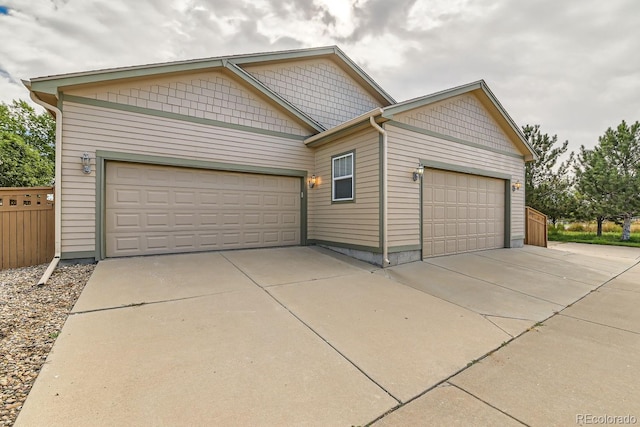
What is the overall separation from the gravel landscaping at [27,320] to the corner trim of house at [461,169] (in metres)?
7.09

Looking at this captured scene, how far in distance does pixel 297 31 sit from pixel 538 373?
454 inches

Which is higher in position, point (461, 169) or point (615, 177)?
point (615, 177)

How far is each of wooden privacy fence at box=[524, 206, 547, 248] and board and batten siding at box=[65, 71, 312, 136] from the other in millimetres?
8884

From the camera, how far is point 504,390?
6.99ft

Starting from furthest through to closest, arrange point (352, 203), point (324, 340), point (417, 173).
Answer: point (352, 203) < point (417, 173) < point (324, 340)

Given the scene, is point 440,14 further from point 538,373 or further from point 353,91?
point 538,373

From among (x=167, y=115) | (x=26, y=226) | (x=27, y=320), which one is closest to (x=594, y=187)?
(x=167, y=115)

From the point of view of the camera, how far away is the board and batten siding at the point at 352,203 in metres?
6.23

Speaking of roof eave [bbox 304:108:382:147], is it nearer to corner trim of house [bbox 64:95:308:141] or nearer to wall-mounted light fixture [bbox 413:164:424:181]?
corner trim of house [bbox 64:95:308:141]

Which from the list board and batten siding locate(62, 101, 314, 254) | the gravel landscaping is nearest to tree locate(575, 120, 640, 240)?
board and batten siding locate(62, 101, 314, 254)

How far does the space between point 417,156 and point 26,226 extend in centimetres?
854

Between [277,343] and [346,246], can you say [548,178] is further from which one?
[277,343]

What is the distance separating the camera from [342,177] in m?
7.14

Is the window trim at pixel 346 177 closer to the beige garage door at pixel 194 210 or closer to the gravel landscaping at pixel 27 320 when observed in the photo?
the beige garage door at pixel 194 210
